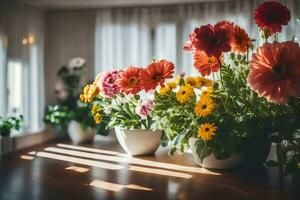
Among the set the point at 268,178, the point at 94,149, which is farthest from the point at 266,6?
the point at 94,149

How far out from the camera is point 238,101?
3.22 ft

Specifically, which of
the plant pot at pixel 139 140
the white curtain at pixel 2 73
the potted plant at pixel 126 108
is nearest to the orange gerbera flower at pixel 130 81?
the potted plant at pixel 126 108

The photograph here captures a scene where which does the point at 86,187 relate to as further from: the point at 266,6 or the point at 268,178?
the point at 266,6

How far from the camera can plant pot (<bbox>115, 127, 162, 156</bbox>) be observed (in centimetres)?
123

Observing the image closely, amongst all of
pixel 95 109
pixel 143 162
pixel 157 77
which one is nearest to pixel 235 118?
pixel 157 77

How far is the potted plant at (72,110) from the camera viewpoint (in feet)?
7.08

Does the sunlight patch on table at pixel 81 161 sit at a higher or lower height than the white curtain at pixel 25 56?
lower

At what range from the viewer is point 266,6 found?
90cm

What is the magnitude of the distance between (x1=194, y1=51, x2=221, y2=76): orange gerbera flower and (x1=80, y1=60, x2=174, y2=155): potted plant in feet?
0.60

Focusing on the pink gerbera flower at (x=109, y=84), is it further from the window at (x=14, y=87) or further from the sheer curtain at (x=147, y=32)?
the sheer curtain at (x=147, y=32)

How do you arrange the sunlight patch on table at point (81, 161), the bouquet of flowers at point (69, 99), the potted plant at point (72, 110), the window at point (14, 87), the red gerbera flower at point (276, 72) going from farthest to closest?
1. the window at point (14, 87)
2. the bouquet of flowers at point (69, 99)
3. the potted plant at point (72, 110)
4. the sunlight patch on table at point (81, 161)
5. the red gerbera flower at point (276, 72)

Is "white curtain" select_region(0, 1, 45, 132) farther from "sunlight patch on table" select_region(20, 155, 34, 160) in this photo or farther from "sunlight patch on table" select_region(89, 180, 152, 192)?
"sunlight patch on table" select_region(89, 180, 152, 192)

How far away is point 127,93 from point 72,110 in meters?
1.59

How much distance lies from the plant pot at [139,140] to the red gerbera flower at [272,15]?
55 cm
